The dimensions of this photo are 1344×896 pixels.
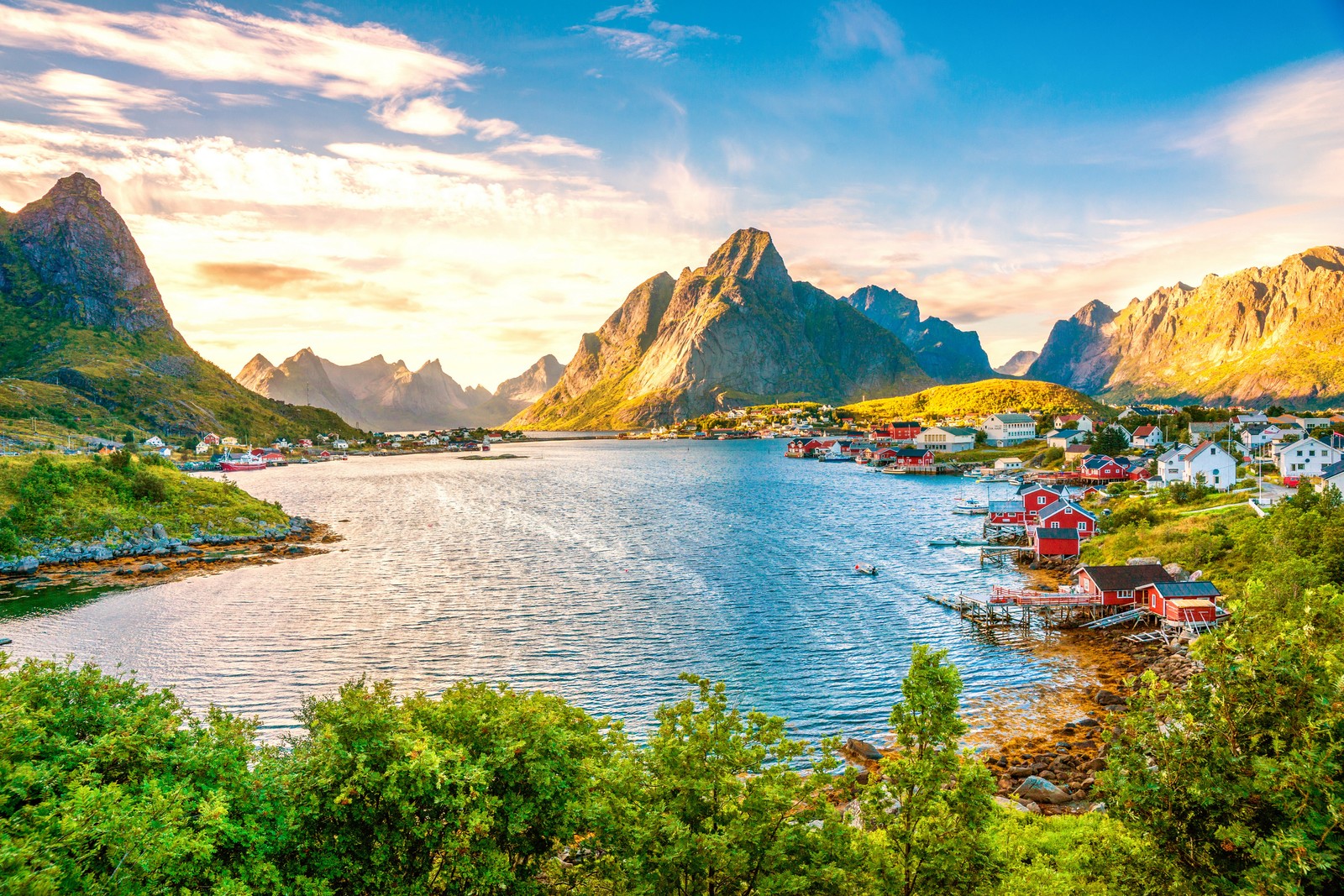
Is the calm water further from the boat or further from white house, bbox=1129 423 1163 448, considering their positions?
white house, bbox=1129 423 1163 448

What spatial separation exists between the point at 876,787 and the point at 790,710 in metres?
25.8

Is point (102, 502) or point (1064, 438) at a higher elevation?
point (1064, 438)

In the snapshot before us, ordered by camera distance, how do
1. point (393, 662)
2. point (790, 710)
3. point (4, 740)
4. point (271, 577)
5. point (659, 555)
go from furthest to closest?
point (659, 555)
point (271, 577)
point (393, 662)
point (790, 710)
point (4, 740)

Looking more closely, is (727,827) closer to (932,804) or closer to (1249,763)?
(932,804)

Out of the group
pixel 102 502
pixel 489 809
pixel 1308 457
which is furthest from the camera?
pixel 1308 457

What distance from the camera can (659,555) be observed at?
86.2 metres

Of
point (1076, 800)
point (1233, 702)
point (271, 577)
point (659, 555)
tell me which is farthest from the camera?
point (659, 555)

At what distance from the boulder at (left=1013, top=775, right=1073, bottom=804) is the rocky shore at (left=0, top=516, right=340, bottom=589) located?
8242cm

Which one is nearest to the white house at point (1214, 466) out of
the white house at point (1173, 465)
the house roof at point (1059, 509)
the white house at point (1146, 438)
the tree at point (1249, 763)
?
the white house at point (1173, 465)

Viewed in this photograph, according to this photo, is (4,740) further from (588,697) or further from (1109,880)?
(588,697)

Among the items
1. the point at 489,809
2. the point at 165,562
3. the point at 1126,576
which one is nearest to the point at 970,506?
the point at 1126,576

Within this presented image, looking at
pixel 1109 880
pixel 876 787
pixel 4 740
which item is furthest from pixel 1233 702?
pixel 4 740

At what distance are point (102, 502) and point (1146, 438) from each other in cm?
22140

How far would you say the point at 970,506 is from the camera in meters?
118
